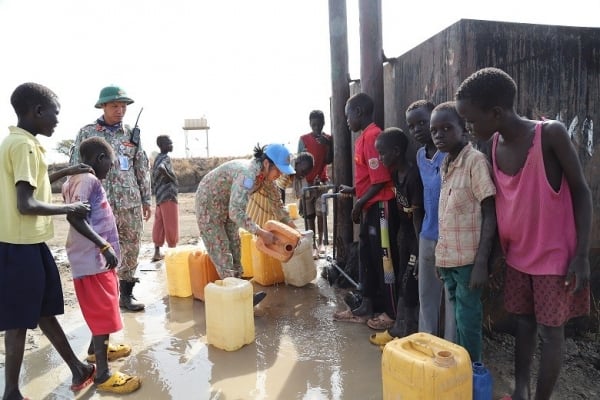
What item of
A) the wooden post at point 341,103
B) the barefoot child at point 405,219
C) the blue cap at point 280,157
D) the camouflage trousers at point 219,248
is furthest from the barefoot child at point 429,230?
the wooden post at point 341,103

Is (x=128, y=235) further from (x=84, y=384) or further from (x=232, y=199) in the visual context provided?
(x=84, y=384)

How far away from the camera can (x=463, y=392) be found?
6.98 ft

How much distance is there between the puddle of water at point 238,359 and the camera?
2.82 m

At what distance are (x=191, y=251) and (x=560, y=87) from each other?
371cm

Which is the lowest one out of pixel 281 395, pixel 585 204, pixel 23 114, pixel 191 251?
pixel 281 395

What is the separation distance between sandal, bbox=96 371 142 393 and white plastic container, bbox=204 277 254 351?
70cm

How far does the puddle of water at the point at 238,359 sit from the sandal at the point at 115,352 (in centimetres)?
7

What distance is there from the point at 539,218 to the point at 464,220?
38cm

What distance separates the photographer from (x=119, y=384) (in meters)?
2.82

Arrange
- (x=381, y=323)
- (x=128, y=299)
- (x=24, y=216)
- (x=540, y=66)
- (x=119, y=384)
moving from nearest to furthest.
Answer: (x=24, y=216) → (x=119, y=384) → (x=540, y=66) → (x=381, y=323) → (x=128, y=299)

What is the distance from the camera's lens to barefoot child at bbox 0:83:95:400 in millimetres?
2449

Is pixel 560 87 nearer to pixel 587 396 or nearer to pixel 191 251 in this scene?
pixel 587 396

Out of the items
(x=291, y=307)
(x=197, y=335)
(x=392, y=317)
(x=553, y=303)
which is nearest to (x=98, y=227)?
(x=197, y=335)

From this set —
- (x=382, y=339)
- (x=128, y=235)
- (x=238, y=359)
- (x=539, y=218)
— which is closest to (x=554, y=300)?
(x=539, y=218)
